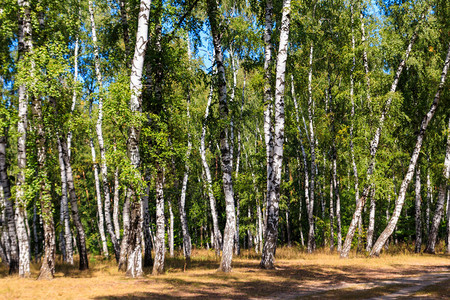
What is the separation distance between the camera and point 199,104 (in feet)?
97.0

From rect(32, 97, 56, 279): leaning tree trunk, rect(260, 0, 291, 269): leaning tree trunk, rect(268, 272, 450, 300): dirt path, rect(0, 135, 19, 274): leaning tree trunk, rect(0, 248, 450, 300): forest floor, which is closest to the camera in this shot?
rect(0, 248, 450, 300): forest floor

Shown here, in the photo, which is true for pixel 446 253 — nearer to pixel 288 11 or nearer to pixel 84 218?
pixel 288 11

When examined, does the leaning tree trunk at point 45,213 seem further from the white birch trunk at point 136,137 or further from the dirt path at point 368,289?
the dirt path at point 368,289

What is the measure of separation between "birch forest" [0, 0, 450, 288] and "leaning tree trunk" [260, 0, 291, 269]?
0.05m

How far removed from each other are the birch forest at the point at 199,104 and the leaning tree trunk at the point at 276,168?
0.18 feet

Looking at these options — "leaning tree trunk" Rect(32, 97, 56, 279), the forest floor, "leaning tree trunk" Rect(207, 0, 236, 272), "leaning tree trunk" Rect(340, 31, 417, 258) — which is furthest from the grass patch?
"leaning tree trunk" Rect(32, 97, 56, 279)

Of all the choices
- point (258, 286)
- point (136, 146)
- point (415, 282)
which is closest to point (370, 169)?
point (415, 282)

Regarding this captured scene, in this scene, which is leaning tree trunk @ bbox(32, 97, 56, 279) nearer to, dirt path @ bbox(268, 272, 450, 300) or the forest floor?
the forest floor

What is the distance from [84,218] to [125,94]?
121 feet

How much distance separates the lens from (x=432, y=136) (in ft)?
77.2

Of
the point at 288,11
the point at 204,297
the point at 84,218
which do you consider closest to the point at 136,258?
the point at 204,297

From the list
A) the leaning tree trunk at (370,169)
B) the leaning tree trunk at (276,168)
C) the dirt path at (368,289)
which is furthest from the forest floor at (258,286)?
the leaning tree trunk at (370,169)

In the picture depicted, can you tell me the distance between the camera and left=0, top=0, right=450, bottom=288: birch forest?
12.1 m

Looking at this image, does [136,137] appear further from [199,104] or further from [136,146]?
[199,104]
